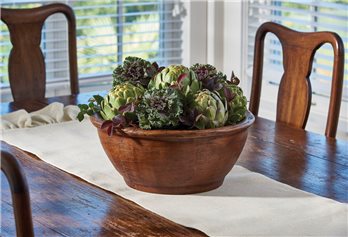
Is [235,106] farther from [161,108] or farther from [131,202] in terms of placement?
[131,202]

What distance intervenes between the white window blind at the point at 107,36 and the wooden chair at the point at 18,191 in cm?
202

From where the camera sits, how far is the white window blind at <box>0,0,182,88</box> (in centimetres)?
325

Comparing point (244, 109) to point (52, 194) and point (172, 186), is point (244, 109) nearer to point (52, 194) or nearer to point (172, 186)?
point (172, 186)

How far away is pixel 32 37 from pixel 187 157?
3.93ft

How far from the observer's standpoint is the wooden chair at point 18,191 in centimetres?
117

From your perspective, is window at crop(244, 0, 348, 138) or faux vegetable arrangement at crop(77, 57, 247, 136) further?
window at crop(244, 0, 348, 138)

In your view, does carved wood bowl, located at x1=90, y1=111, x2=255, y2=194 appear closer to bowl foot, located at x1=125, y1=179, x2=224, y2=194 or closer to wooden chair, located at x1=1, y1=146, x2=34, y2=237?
bowl foot, located at x1=125, y1=179, x2=224, y2=194

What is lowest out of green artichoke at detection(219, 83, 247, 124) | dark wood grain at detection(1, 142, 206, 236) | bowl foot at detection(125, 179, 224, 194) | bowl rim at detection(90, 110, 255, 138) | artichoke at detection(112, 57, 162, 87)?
dark wood grain at detection(1, 142, 206, 236)

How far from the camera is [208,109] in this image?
1.61 metres

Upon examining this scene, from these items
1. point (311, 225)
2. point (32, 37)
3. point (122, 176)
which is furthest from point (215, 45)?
point (311, 225)

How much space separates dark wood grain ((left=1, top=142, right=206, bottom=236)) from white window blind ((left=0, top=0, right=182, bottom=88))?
4.84 feet

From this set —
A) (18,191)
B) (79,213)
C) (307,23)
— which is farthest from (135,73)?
(307,23)

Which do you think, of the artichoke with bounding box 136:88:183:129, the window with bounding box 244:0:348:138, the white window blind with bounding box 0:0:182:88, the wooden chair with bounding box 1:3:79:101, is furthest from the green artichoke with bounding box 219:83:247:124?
the white window blind with bounding box 0:0:182:88

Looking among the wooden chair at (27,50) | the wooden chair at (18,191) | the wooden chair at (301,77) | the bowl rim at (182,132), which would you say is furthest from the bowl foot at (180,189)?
the wooden chair at (27,50)
